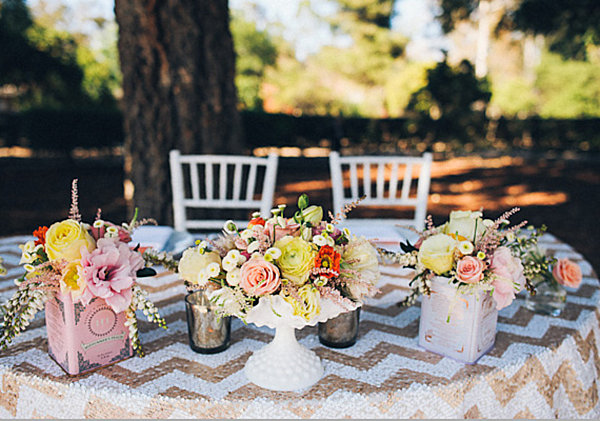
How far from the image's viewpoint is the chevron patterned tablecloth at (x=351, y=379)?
92 centimetres

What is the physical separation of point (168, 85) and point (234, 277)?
7.38 ft

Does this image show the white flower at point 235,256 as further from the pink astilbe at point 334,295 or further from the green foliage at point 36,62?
the green foliage at point 36,62

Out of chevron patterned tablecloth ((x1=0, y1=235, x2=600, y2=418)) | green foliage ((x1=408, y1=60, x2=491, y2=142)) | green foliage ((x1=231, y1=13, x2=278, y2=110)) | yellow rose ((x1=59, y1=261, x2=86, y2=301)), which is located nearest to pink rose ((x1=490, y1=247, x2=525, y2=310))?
chevron patterned tablecloth ((x1=0, y1=235, x2=600, y2=418))

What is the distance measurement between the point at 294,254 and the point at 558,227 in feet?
18.8

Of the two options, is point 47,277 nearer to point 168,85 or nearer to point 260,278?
point 260,278

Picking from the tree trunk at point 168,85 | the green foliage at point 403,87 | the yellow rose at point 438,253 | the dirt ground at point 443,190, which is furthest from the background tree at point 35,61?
the yellow rose at point 438,253

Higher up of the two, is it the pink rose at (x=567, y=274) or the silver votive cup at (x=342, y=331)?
the pink rose at (x=567, y=274)

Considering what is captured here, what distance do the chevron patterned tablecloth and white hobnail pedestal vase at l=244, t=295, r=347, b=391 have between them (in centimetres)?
3

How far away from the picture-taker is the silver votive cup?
1132 millimetres

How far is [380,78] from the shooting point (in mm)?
23984

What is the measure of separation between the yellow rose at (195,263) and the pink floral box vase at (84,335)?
0.22m

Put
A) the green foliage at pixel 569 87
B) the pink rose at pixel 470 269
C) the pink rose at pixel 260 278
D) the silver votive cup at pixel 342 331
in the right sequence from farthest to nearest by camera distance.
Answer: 1. the green foliage at pixel 569 87
2. the silver votive cup at pixel 342 331
3. the pink rose at pixel 470 269
4. the pink rose at pixel 260 278

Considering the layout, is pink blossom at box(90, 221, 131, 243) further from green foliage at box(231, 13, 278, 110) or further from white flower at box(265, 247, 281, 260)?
green foliage at box(231, 13, 278, 110)

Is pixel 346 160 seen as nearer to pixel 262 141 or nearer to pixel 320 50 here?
pixel 262 141
